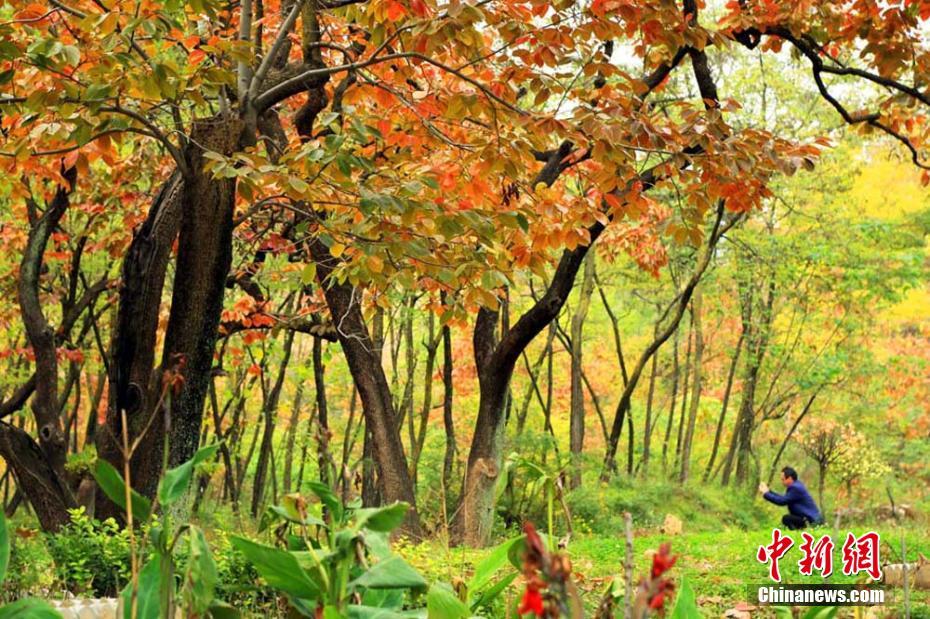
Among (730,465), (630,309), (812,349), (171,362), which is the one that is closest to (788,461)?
(730,465)

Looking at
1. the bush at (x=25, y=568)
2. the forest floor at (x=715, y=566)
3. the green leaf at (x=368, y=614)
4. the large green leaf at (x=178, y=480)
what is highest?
the large green leaf at (x=178, y=480)

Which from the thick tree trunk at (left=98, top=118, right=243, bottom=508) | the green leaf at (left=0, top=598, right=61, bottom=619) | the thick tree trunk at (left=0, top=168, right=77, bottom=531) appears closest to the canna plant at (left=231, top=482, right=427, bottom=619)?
the green leaf at (left=0, top=598, right=61, bottom=619)

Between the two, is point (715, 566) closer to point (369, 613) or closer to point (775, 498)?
point (775, 498)

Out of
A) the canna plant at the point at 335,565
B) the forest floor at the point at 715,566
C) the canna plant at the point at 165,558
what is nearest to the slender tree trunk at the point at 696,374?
the forest floor at the point at 715,566

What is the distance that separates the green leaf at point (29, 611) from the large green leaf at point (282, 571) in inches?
8.2

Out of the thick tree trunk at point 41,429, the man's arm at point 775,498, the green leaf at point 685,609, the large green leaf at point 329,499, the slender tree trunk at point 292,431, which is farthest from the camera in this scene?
the slender tree trunk at point 292,431

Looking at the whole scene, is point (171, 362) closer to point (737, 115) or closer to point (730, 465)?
point (737, 115)

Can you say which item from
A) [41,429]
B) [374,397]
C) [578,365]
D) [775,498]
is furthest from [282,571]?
[578,365]

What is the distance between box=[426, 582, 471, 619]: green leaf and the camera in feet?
4.11

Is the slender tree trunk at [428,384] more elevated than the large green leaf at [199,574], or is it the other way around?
the slender tree trunk at [428,384]

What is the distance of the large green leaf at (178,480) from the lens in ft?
3.63

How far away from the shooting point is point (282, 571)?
1116 millimetres

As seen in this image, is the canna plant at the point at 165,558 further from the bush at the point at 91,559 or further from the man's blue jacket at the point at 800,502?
the man's blue jacket at the point at 800,502

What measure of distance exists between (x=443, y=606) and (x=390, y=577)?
13 centimetres
